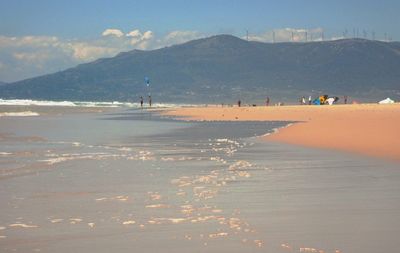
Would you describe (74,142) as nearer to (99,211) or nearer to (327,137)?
(327,137)

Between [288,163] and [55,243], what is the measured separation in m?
9.25

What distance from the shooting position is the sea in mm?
7129

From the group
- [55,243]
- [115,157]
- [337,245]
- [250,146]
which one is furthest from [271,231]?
[250,146]

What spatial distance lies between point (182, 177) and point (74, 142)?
11796mm

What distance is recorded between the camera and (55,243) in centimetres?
712

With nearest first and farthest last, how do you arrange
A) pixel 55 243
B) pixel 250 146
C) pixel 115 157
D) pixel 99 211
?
pixel 55 243 < pixel 99 211 < pixel 115 157 < pixel 250 146

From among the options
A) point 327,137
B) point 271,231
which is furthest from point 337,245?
point 327,137

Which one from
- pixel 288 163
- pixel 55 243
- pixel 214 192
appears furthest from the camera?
pixel 288 163

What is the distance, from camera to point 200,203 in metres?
9.67

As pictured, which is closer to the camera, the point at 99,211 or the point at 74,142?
the point at 99,211

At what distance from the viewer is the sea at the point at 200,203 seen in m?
7.13

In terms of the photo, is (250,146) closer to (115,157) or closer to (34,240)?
(115,157)

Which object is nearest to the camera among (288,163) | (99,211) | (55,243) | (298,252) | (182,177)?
(298,252)

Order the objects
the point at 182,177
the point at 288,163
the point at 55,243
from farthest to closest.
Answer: the point at 288,163 → the point at 182,177 → the point at 55,243
